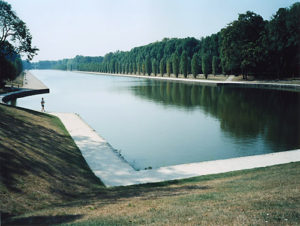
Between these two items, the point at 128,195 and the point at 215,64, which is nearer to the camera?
the point at 128,195

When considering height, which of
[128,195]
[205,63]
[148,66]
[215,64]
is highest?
[148,66]

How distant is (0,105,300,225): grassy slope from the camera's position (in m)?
6.20

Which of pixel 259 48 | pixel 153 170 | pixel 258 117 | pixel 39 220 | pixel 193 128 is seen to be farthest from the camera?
pixel 259 48

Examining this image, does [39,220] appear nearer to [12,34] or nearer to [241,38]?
[12,34]

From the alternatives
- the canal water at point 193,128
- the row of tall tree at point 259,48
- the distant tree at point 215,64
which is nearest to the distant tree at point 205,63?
the row of tall tree at point 259,48

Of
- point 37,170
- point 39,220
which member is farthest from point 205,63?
point 39,220

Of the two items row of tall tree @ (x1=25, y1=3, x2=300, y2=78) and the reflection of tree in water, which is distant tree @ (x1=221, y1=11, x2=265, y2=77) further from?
the reflection of tree in water

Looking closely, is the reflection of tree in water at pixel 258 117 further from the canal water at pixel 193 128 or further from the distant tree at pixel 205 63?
the distant tree at pixel 205 63

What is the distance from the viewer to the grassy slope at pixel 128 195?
20.3 ft

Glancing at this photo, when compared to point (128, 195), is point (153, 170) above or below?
below

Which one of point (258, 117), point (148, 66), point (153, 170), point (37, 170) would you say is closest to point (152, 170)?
point (153, 170)

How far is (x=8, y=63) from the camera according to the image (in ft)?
138

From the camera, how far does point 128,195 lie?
8.87 meters

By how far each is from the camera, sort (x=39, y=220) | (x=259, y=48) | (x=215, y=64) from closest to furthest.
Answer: (x=39, y=220), (x=259, y=48), (x=215, y=64)
